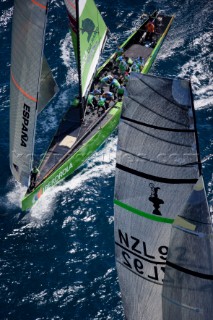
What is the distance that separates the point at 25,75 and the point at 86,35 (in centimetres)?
675

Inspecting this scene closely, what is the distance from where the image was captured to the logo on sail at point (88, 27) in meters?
30.0

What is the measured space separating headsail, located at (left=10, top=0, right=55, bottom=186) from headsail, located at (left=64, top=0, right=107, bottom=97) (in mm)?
4898

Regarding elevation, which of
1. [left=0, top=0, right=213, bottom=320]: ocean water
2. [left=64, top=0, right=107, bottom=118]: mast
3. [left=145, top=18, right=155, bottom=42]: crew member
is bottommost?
[left=0, top=0, right=213, bottom=320]: ocean water

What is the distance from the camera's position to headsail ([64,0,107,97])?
2911 centimetres

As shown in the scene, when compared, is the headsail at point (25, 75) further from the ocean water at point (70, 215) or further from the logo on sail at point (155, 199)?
the logo on sail at point (155, 199)

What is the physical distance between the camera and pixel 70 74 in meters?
37.8

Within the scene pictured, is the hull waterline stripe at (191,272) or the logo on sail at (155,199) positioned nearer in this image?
the hull waterline stripe at (191,272)

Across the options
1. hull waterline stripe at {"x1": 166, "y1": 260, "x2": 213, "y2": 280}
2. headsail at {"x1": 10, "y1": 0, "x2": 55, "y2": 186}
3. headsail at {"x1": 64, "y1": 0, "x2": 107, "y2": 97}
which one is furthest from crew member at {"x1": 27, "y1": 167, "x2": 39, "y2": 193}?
hull waterline stripe at {"x1": 166, "y1": 260, "x2": 213, "y2": 280}

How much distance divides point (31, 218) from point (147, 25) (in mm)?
17829

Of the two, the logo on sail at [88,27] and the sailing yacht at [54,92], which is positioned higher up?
the logo on sail at [88,27]

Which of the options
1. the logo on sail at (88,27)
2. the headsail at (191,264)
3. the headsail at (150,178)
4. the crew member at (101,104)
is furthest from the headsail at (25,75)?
the headsail at (191,264)

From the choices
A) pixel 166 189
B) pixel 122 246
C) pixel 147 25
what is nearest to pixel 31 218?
pixel 122 246

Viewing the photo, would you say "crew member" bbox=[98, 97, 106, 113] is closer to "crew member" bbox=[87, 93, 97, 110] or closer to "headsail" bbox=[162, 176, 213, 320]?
"crew member" bbox=[87, 93, 97, 110]

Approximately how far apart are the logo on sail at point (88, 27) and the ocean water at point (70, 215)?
5.93 m
